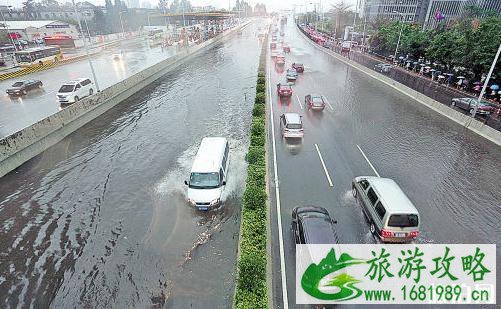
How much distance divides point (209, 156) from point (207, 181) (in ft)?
6.38

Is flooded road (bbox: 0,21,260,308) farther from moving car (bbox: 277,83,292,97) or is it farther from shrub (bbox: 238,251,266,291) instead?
moving car (bbox: 277,83,292,97)

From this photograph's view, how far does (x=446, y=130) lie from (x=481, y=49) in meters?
13.4

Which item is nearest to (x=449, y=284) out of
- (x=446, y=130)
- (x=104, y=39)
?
(x=446, y=130)

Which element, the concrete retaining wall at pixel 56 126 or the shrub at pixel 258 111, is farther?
the shrub at pixel 258 111

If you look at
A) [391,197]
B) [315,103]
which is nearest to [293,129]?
[315,103]

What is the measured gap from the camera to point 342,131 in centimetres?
2591

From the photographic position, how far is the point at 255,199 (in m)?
14.4

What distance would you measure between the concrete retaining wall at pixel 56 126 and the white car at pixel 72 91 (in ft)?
8.72

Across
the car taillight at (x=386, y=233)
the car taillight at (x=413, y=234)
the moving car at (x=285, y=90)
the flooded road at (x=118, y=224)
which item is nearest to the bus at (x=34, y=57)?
the flooded road at (x=118, y=224)

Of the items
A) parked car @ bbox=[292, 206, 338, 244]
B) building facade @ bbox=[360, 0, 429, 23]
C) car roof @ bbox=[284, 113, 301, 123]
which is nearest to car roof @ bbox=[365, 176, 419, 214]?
parked car @ bbox=[292, 206, 338, 244]

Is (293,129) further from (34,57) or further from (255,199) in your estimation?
(34,57)

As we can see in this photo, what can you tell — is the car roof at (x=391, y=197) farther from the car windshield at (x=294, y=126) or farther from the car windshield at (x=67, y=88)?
the car windshield at (x=67, y=88)

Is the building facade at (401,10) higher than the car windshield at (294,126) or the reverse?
higher

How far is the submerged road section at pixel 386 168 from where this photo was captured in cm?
1438
